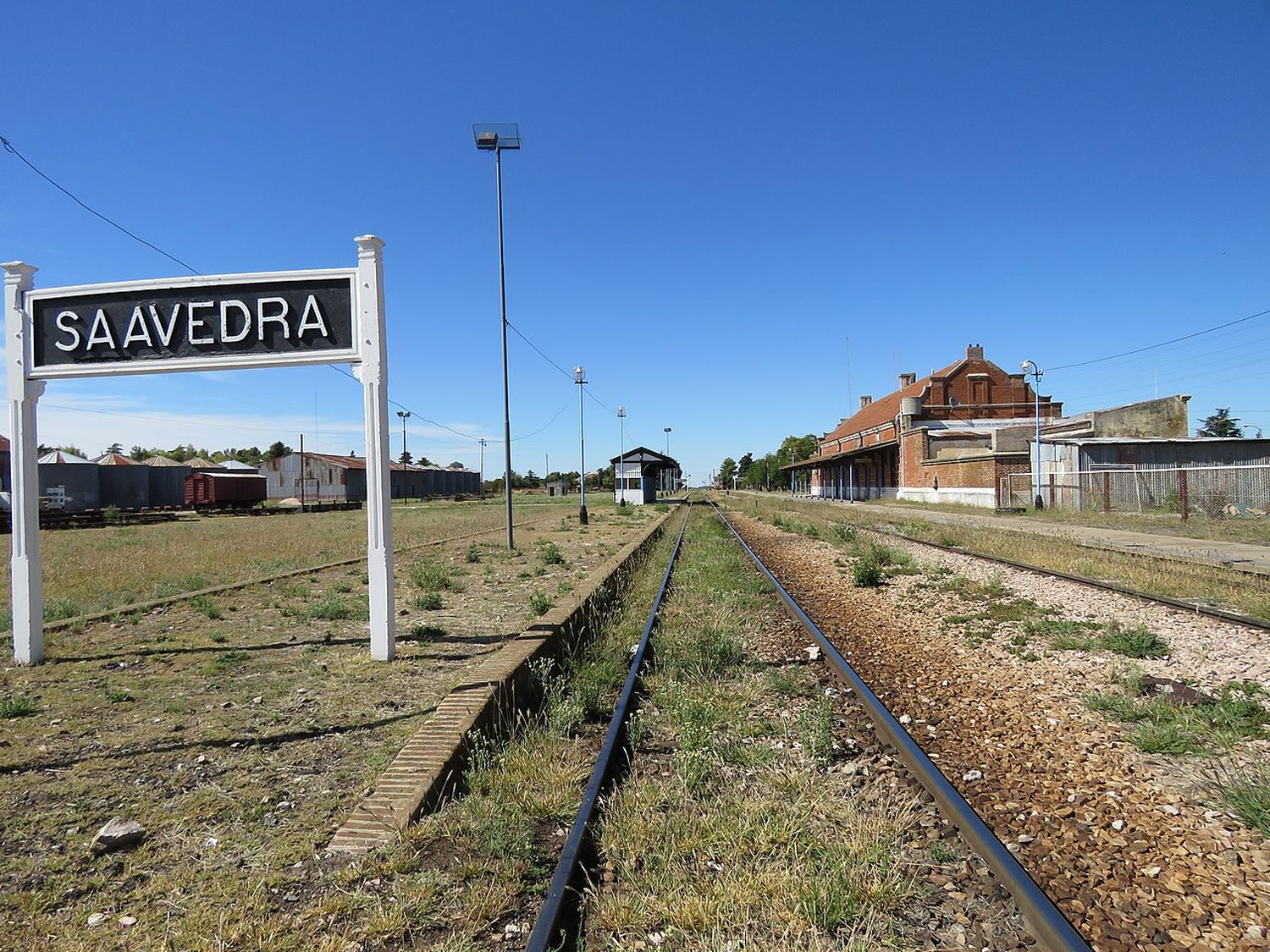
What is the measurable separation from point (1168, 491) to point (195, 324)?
30.7 m

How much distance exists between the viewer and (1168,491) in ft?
86.7

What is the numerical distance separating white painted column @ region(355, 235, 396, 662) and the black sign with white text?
20 centimetres

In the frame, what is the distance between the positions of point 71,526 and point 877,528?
1352 inches

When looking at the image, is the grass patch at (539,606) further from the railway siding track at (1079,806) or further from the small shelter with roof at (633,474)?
the small shelter with roof at (633,474)

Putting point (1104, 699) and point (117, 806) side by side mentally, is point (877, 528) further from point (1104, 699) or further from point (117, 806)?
point (117, 806)

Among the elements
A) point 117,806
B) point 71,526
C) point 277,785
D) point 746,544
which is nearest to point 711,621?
point 277,785

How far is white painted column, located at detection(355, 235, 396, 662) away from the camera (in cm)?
659

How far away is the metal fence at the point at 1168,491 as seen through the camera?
933 inches

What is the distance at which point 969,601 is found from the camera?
980 cm

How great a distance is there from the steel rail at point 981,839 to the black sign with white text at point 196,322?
543 centimetres

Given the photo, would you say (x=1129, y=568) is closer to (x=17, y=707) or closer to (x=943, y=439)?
(x=17, y=707)

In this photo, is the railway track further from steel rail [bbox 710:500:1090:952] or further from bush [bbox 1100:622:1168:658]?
bush [bbox 1100:622:1168:658]

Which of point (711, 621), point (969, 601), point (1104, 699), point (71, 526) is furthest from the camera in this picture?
point (71, 526)

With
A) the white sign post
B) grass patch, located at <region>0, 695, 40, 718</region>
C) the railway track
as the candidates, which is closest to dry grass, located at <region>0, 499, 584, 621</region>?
the white sign post
